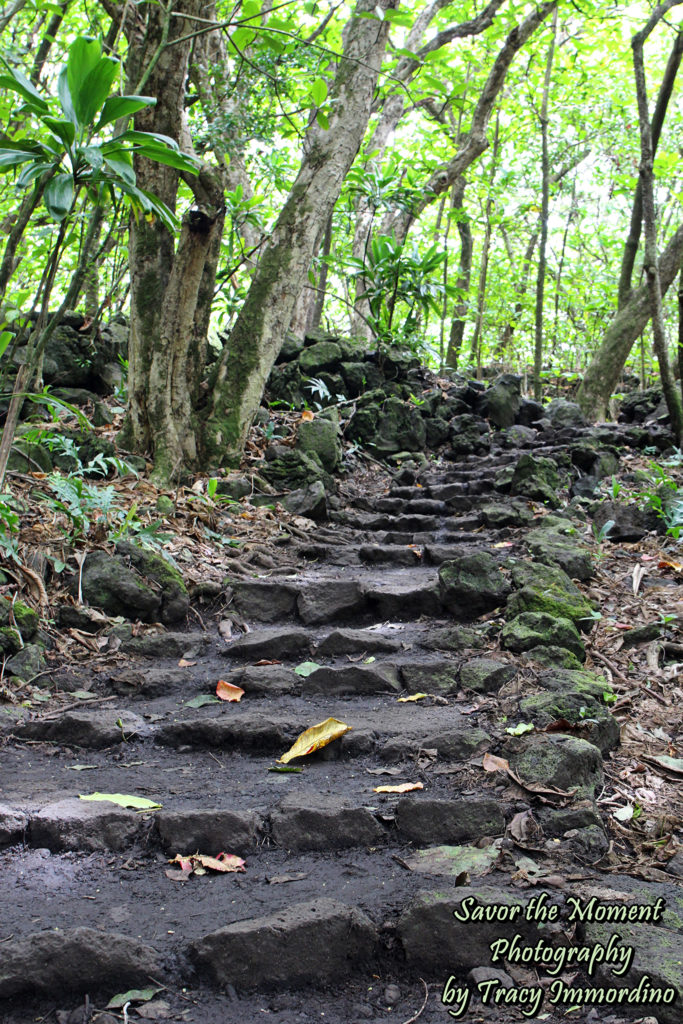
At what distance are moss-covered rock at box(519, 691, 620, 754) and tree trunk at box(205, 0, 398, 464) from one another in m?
3.91

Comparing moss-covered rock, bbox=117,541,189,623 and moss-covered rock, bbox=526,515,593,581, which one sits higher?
moss-covered rock, bbox=526,515,593,581

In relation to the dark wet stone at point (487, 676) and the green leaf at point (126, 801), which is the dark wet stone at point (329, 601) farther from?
the green leaf at point (126, 801)

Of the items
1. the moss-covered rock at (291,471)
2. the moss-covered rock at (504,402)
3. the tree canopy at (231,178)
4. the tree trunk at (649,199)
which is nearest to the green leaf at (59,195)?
the tree canopy at (231,178)

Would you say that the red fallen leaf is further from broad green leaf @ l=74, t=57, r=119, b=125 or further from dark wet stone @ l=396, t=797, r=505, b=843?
broad green leaf @ l=74, t=57, r=119, b=125

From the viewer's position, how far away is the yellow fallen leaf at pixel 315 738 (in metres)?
2.74

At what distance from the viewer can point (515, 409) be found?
8703mm

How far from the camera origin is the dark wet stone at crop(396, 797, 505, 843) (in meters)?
2.27

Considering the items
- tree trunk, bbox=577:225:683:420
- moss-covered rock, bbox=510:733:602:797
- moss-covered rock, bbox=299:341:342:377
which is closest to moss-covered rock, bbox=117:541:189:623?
moss-covered rock, bbox=510:733:602:797

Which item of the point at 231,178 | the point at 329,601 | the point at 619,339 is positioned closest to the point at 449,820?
the point at 329,601

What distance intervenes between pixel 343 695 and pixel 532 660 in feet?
2.64

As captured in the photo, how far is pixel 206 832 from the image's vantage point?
2.27 metres

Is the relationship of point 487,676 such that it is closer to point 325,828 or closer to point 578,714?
point 578,714

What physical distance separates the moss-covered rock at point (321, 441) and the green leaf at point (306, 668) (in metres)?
3.45

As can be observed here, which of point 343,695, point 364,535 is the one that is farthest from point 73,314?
point 343,695
